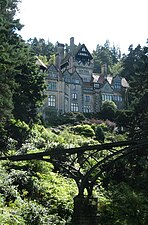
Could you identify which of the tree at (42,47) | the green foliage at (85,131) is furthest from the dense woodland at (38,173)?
the tree at (42,47)

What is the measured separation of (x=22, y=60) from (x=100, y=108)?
34.5 meters

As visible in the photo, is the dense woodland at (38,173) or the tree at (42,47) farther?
the tree at (42,47)

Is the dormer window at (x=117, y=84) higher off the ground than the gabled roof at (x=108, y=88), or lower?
higher

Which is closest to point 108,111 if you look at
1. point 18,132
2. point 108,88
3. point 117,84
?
point 108,88

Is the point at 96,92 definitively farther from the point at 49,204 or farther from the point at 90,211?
the point at 90,211

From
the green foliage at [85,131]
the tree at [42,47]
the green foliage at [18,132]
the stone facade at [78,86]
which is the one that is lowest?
the green foliage at [18,132]

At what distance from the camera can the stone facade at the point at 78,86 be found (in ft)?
170

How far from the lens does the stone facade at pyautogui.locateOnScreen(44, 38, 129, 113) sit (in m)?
51.8

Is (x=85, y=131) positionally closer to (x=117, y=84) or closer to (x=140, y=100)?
(x=140, y=100)

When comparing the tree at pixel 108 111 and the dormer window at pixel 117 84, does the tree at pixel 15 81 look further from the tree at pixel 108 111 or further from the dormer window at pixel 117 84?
the dormer window at pixel 117 84

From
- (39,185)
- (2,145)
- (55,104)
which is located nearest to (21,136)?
(2,145)

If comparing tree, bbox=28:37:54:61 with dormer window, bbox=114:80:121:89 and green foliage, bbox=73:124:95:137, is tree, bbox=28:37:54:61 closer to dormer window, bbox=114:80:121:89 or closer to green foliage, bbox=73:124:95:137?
dormer window, bbox=114:80:121:89

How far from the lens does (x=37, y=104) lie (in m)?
26.2

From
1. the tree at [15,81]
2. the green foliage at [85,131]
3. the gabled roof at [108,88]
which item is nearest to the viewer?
the tree at [15,81]
